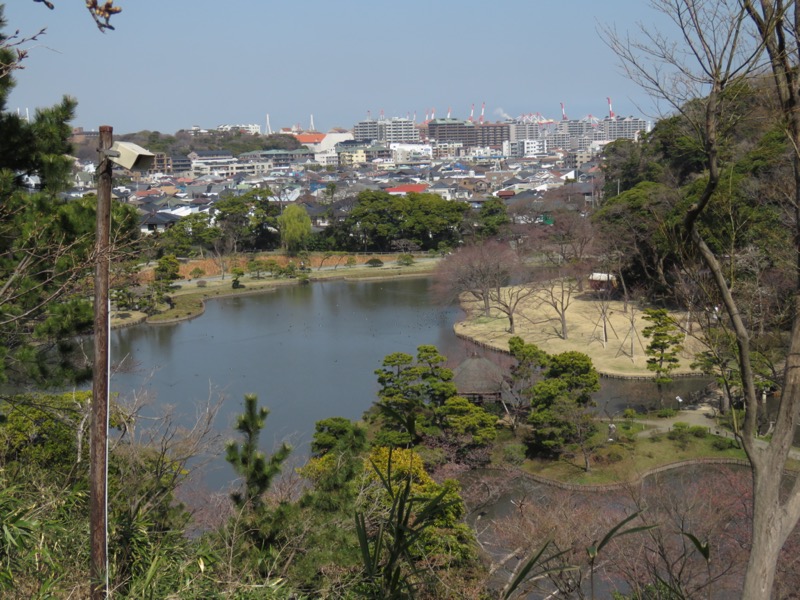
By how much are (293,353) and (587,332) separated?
469 cm

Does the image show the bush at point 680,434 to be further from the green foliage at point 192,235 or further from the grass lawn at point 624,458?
the green foliage at point 192,235

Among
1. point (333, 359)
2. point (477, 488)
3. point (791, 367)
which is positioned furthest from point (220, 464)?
point (791, 367)

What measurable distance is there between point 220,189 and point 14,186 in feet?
107

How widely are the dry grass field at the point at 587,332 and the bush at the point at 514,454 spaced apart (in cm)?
325

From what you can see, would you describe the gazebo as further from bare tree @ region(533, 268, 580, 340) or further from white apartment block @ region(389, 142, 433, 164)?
white apartment block @ region(389, 142, 433, 164)

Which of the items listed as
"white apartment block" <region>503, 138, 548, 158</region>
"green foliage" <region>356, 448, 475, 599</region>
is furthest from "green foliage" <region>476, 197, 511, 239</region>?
"white apartment block" <region>503, 138, 548, 158</region>

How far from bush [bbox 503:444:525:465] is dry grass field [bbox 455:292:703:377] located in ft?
10.7

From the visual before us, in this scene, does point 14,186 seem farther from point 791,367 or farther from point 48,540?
point 791,367

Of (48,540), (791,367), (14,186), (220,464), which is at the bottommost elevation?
(220,464)

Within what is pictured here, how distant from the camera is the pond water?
9.42m

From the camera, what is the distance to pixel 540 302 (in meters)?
14.8

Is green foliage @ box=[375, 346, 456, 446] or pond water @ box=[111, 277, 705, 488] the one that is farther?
pond water @ box=[111, 277, 705, 488]

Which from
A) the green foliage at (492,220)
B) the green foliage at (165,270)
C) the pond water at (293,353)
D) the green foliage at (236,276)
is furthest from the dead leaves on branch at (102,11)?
the green foliage at (492,220)

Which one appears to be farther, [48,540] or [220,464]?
[220,464]
